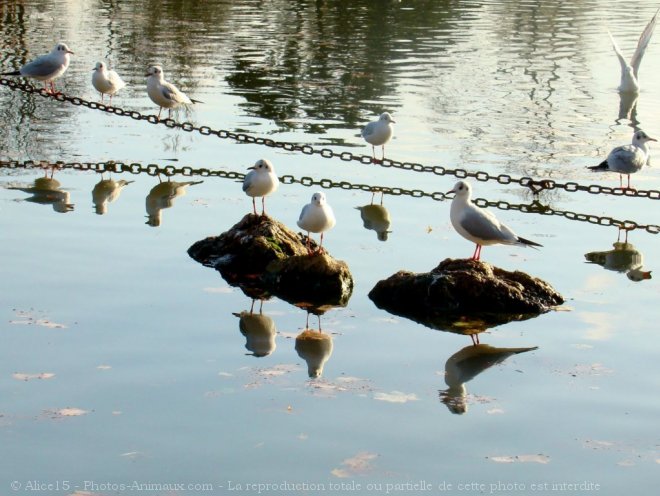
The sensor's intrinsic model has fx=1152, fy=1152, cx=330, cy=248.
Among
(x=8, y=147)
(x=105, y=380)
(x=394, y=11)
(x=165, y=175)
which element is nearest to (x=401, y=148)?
(x=165, y=175)

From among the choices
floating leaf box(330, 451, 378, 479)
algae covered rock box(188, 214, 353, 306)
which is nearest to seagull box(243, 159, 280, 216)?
algae covered rock box(188, 214, 353, 306)

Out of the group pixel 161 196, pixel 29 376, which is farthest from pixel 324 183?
pixel 29 376

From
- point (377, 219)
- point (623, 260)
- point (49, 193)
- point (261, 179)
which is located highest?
point (261, 179)

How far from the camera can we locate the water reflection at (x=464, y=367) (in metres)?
6.64

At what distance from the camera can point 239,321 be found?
797cm

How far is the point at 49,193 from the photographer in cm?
1134

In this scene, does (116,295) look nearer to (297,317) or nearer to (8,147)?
(297,317)

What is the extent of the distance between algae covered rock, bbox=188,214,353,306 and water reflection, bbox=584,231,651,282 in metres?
2.23

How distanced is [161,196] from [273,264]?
9.49ft

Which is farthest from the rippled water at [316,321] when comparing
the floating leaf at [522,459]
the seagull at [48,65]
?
the seagull at [48,65]

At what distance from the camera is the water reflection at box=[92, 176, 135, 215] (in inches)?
429

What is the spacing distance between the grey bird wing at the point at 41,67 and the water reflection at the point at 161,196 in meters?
4.06

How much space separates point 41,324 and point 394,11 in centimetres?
2211

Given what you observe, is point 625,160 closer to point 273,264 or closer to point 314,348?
point 273,264
